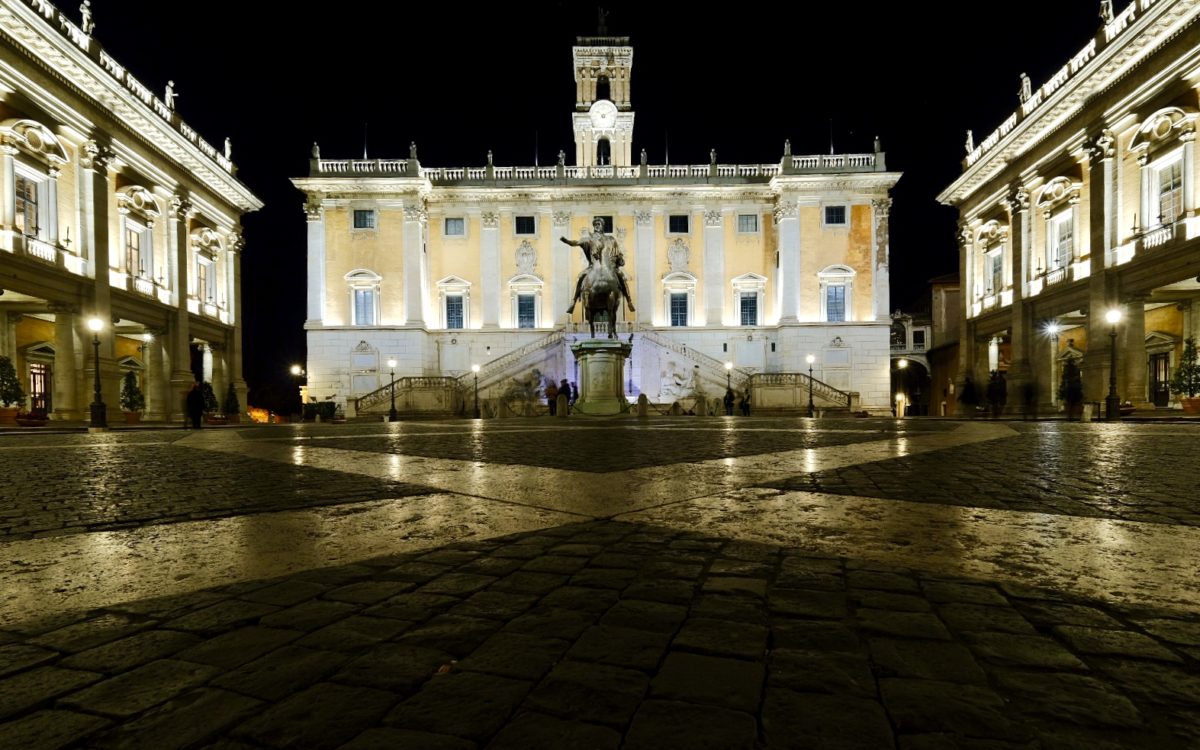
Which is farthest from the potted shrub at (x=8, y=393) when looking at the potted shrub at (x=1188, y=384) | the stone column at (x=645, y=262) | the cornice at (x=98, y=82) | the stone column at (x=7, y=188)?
the potted shrub at (x=1188, y=384)

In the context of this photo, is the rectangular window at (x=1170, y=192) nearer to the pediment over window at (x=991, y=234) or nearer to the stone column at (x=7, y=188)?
the pediment over window at (x=991, y=234)

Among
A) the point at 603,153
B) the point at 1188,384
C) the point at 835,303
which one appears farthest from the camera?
the point at 603,153

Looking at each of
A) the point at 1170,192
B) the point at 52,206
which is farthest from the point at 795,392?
the point at 52,206

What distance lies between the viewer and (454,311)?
3762cm

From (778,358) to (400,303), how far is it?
23.5 m

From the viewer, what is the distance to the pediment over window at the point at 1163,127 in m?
17.9

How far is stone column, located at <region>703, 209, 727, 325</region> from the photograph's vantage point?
1467 inches

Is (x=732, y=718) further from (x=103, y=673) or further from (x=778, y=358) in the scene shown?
(x=778, y=358)

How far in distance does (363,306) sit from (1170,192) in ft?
123

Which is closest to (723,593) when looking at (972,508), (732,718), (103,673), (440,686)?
(732,718)

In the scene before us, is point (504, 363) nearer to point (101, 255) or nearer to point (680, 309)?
point (680, 309)

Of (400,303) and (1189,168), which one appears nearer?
(1189,168)

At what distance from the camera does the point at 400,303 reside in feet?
117

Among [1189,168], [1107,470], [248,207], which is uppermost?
[248,207]
